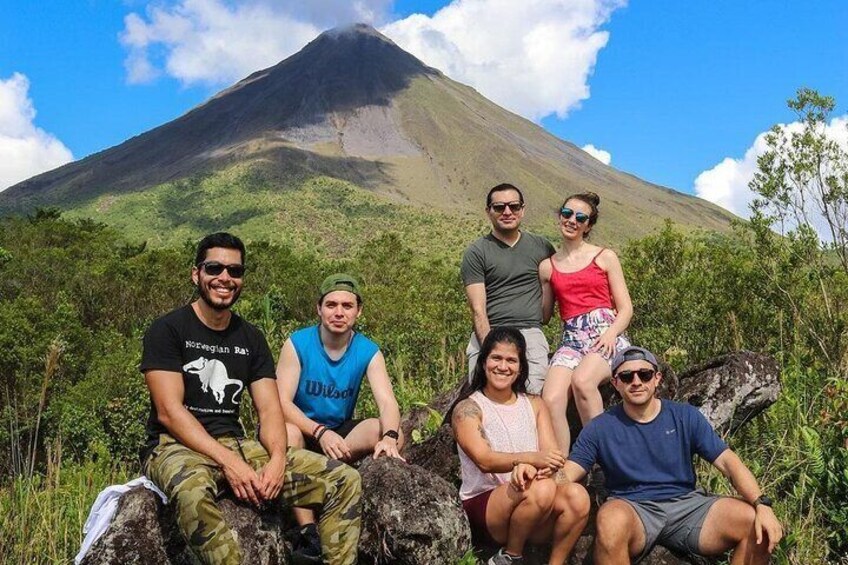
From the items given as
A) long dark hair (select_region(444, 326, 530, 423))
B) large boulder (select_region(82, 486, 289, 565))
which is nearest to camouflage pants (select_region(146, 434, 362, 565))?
large boulder (select_region(82, 486, 289, 565))

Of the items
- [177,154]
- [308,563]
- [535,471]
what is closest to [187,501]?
[308,563]

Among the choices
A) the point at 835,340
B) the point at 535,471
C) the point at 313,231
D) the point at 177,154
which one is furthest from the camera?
the point at 177,154

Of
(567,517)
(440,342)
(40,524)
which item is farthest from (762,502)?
(440,342)

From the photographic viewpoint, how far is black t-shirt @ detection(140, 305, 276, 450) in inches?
135

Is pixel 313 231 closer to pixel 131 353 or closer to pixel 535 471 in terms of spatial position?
pixel 131 353

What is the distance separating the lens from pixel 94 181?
109062 millimetres

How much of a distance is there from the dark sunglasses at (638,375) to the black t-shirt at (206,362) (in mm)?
1751

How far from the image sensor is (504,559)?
11.7 feet

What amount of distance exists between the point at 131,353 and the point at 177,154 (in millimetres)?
116045

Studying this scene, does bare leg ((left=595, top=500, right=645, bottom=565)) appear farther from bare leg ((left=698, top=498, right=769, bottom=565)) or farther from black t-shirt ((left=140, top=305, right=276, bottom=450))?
black t-shirt ((left=140, top=305, right=276, bottom=450))

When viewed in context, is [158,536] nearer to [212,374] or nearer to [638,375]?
[212,374]

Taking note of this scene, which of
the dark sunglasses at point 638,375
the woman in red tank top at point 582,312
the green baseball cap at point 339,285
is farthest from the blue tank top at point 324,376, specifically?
the dark sunglasses at point 638,375

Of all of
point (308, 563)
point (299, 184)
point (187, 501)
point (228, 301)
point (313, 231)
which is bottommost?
point (308, 563)

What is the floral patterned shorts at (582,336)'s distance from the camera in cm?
444
